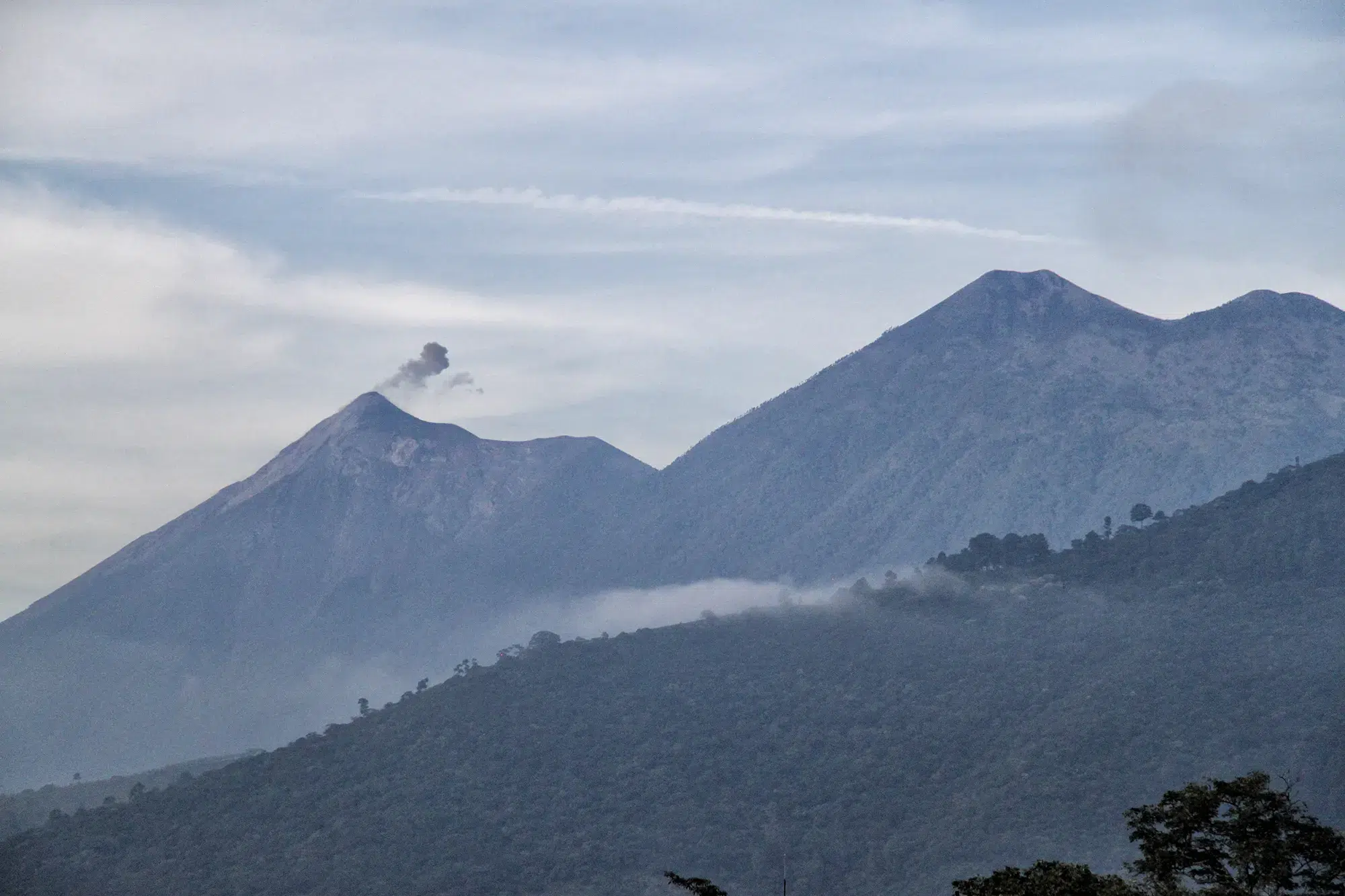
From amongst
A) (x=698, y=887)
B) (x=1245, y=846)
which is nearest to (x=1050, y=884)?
(x=1245, y=846)

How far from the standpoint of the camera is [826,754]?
544 feet

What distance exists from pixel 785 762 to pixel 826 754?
3.80 meters

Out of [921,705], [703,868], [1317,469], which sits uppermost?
[1317,469]

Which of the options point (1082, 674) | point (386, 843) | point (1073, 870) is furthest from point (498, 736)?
point (1073, 870)

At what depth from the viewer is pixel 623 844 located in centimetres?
15388

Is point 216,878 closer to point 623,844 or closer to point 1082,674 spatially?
point 623,844

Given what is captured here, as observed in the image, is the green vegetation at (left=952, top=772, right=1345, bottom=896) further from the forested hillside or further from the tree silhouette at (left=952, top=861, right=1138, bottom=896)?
the forested hillside

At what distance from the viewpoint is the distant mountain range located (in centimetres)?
14500

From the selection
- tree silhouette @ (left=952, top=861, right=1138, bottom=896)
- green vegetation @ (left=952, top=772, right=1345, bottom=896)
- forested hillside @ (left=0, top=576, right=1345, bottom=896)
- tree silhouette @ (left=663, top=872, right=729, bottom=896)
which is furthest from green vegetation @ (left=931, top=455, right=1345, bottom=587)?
tree silhouette @ (left=663, top=872, right=729, bottom=896)

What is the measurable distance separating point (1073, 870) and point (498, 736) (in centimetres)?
12940

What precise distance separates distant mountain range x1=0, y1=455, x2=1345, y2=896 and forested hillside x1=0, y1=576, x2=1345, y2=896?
1.02 ft

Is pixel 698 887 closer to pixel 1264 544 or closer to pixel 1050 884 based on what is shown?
pixel 1050 884

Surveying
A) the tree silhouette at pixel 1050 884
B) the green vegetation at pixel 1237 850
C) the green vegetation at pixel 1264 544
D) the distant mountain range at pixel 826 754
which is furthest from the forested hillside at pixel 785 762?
the tree silhouette at pixel 1050 884

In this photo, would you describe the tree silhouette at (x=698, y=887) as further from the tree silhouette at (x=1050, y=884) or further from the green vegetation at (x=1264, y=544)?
the green vegetation at (x=1264, y=544)
